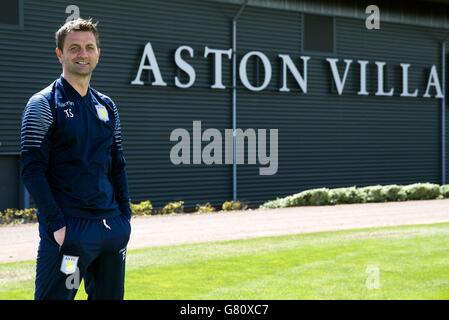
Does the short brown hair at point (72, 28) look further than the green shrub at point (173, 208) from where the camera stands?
No

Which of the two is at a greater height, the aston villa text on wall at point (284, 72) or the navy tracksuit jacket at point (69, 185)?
the aston villa text on wall at point (284, 72)

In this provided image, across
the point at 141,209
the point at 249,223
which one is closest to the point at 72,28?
the point at 249,223

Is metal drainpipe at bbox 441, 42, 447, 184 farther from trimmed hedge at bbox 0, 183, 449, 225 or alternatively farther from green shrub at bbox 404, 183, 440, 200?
green shrub at bbox 404, 183, 440, 200

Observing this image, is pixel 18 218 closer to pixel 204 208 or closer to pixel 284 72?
pixel 204 208

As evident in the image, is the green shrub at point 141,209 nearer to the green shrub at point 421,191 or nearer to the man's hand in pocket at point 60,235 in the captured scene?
the green shrub at point 421,191

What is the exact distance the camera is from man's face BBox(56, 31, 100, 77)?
4.33 m

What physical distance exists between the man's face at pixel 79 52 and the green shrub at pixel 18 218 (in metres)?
13.3

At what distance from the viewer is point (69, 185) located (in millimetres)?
4273

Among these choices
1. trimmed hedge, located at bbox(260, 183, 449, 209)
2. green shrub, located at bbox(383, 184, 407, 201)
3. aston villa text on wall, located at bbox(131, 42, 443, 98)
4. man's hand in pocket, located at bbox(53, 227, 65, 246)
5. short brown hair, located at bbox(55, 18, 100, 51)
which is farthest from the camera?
green shrub, located at bbox(383, 184, 407, 201)

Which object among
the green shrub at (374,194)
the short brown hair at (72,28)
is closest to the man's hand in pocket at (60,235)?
the short brown hair at (72,28)

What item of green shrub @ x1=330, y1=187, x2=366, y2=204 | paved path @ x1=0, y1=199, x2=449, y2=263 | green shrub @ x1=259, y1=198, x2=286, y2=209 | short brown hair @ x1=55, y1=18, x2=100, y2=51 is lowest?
paved path @ x1=0, y1=199, x2=449, y2=263

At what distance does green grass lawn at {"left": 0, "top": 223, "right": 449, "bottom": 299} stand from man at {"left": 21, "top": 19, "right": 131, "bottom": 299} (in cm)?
394

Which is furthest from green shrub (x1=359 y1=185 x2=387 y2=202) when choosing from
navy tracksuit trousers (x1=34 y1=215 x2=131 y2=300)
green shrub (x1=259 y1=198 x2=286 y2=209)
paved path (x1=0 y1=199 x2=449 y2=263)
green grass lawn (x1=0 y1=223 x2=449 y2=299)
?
navy tracksuit trousers (x1=34 y1=215 x2=131 y2=300)

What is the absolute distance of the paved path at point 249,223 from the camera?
13.5 metres
